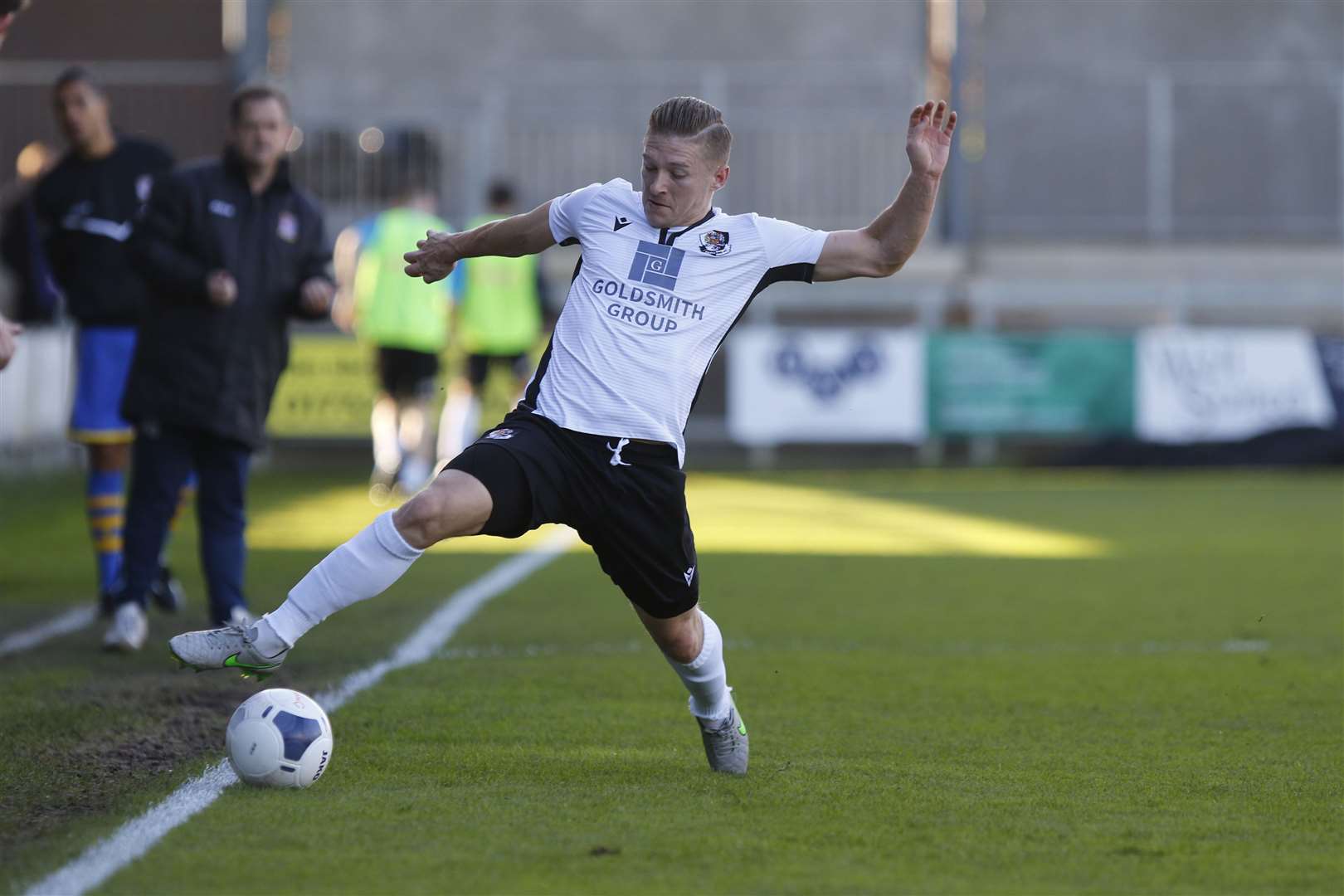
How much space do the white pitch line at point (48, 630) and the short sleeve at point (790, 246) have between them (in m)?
3.63

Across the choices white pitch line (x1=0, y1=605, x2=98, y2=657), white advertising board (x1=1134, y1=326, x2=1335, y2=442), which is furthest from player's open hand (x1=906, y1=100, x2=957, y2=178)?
white advertising board (x1=1134, y1=326, x2=1335, y2=442)

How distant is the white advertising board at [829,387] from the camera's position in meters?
18.4

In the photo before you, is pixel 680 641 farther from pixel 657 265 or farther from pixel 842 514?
pixel 842 514

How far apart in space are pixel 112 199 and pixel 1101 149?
16435 millimetres

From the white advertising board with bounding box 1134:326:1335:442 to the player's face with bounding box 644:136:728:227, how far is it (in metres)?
14.3

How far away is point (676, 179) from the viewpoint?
481cm

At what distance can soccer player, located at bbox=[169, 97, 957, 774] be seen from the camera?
4531 mm

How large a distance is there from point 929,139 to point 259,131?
307 cm

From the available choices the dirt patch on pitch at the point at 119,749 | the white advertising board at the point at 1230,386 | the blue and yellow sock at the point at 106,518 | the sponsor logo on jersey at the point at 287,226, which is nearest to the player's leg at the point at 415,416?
the blue and yellow sock at the point at 106,518

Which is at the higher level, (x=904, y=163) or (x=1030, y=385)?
(x=904, y=163)

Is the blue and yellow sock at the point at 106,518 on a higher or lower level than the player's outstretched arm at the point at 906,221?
lower

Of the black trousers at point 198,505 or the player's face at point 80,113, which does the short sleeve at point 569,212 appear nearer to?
the black trousers at point 198,505

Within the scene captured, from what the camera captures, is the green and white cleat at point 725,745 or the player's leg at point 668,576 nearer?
the player's leg at point 668,576

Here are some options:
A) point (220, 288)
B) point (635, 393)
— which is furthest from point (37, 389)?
point (635, 393)
